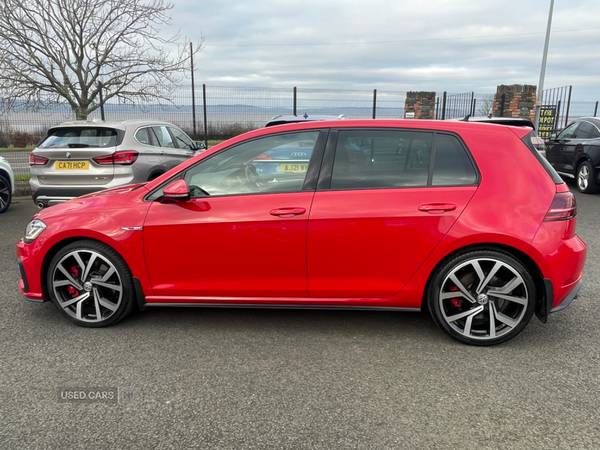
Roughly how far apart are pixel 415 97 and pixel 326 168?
1560 cm

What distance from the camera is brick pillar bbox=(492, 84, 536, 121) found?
1783 centimetres

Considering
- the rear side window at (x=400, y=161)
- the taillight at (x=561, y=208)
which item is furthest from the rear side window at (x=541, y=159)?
the rear side window at (x=400, y=161)

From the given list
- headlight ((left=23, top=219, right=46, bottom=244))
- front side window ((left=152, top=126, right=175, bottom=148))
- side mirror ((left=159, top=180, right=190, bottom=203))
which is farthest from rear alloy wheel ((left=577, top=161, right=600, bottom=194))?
headlight ((left=23, top=219, right=46, bottom=244))

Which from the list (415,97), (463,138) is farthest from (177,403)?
(415,97)

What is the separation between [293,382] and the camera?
2.88 meters

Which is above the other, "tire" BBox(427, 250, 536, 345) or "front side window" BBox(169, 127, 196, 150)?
"front side window" BBox(169, 127, 196, 150)

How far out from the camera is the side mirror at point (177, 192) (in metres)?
3.35

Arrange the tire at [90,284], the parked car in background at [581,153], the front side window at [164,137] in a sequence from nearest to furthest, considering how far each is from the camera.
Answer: the tire at [90,284], the front side window at [164,137], the parked car in background at [581,153]

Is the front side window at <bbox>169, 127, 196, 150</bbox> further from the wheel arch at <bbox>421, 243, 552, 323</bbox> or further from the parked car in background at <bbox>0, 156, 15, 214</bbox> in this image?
the wheel arch at <bbox>421, 243, 552, 323</bbox>

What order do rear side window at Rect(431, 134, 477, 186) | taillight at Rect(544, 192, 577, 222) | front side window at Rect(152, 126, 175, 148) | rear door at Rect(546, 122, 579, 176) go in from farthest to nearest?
rear door at Rect(546, 122, 579, 176) < front side window at Rect(152, 126, 175, 148) < rear side window at Rect(431, 134, 477, 186) < taillight at Rect(544, 192, 577, 222)

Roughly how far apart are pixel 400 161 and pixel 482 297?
3.69ft

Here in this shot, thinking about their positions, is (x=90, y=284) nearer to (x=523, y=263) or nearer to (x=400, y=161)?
(x=400, y=161)

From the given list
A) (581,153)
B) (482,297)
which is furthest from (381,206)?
(581,153)

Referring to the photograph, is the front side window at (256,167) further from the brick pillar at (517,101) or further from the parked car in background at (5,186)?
the brick pillar at (517,101)
